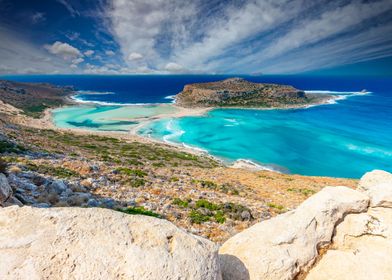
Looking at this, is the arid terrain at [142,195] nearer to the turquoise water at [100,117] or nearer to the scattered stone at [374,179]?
the scattered stone at [374,179]

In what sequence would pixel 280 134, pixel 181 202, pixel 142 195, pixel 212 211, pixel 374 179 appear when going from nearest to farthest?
1. pixel 374 179
2. pixel 212 211
3. pixel 181 202
4. pixel 142 195
5. pixel 280 134

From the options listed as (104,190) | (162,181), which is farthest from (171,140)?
(104,190)

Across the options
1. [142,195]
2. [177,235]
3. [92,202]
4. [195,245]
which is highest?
[177,235]

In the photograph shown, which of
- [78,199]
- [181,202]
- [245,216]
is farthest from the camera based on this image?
[181,202]

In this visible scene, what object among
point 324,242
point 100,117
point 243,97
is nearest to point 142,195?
point 324,242

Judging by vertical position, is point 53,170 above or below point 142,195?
above

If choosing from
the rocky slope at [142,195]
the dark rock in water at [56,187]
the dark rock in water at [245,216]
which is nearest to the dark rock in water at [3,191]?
the rocky slope at [142,195]

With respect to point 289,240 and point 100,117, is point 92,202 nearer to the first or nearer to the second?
point 289,240
